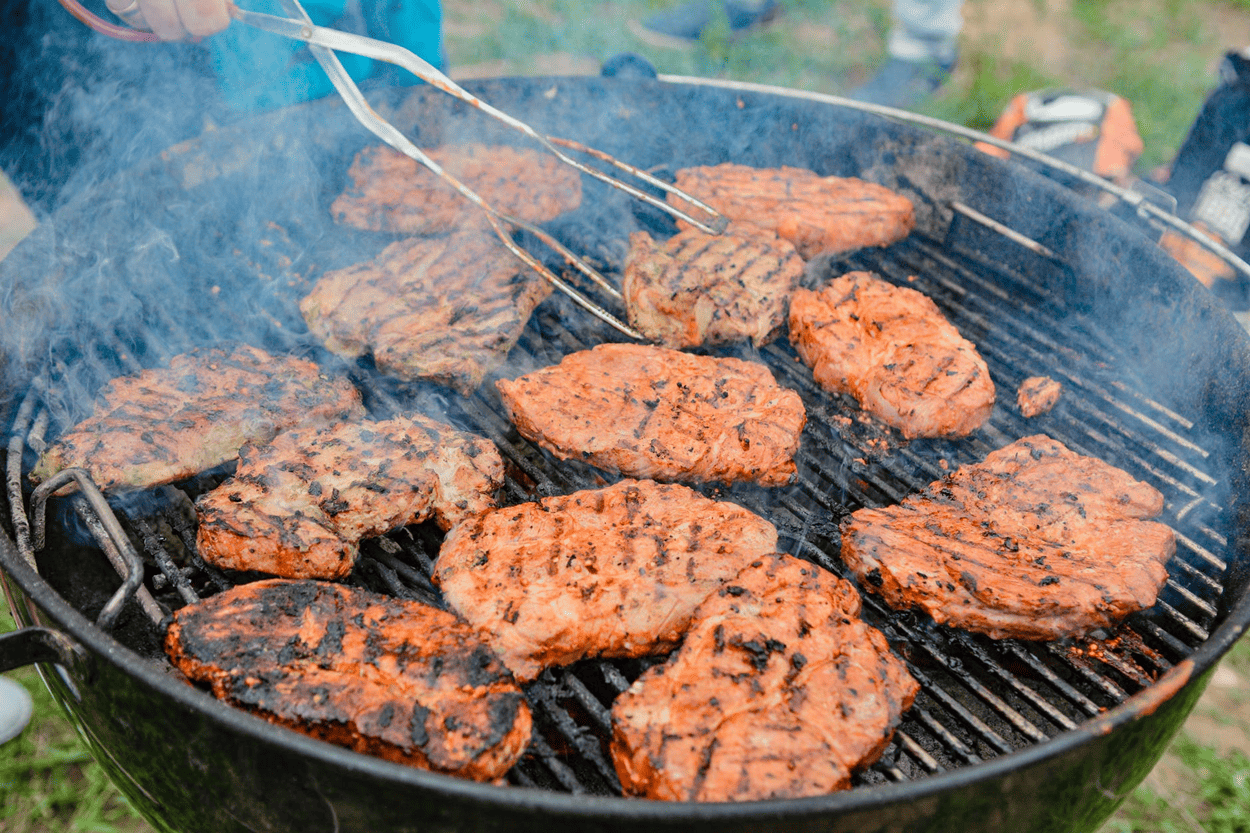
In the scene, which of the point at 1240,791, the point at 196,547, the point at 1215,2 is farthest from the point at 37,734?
the point at 1215,2

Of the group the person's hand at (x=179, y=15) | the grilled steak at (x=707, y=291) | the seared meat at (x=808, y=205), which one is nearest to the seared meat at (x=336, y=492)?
the grilled steak at (x=707, y=291)

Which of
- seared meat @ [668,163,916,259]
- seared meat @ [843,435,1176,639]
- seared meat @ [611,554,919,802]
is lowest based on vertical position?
seared meat @ [611,554,919,802]

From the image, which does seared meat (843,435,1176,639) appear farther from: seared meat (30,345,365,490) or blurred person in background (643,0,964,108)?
blurred person in background (643,0,964,108)

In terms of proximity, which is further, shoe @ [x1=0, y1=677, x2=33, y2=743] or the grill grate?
shoe @ [x1=0, y1=677, x2=33, y2=743]

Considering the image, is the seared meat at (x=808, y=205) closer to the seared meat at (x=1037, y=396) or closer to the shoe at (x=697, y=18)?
the seared meat at (x=1037, y=396)

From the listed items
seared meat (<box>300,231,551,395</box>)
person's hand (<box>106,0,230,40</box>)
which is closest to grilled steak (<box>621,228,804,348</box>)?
seared meat (<box>300,231,551,395</box>)

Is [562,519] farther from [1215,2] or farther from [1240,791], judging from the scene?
[1215,2]

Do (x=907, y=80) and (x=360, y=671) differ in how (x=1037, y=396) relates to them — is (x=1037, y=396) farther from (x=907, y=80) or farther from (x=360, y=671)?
(x=907, y=80)
